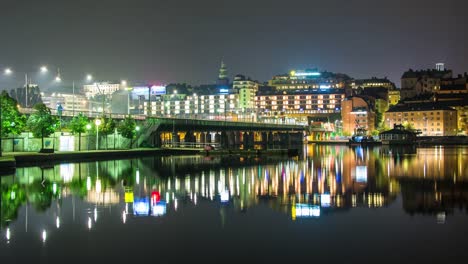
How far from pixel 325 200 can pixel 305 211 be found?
14.1ft

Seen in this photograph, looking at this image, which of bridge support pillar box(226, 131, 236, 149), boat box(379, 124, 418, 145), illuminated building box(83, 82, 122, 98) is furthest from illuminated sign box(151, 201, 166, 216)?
boat box(379, 124, 418, 145)

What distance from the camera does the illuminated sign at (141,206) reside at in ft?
84.0

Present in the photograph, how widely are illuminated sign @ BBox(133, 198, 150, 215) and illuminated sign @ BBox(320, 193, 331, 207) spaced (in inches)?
342

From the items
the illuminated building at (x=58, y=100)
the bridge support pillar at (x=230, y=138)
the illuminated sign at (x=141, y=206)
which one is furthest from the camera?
the bridge support pillar at (x=230, y=138)

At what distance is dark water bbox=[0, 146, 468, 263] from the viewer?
59.1ft

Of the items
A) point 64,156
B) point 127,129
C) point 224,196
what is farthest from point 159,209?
point 127,129

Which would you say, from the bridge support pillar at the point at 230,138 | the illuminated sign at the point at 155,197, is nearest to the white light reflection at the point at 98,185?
the illuminated sign at the point at 155,197

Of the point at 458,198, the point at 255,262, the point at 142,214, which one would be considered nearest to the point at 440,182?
the point at 458,198

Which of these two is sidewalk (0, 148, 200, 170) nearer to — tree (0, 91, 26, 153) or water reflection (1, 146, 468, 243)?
tree (0, 91, 26, 153)

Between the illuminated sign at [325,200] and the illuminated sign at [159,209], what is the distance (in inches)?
310

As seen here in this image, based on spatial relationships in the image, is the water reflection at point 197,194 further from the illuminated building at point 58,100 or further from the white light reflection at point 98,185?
the illuminated building at point 58,100

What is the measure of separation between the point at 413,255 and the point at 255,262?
4.98 m

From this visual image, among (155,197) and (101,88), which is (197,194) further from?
(101,88)

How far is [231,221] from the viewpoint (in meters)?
23.9
